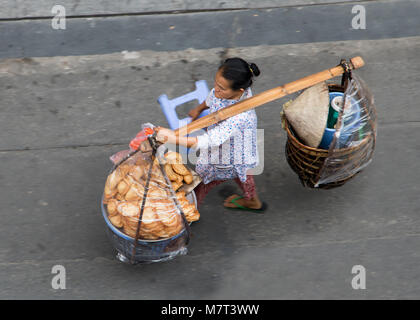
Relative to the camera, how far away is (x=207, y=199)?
3.83 metres

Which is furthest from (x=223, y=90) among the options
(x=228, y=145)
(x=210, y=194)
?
(x=210, y=194)

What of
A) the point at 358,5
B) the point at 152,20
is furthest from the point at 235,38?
the point at 358,5

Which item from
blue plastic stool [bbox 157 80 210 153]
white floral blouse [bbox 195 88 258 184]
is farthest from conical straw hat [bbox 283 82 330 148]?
blue plastic stool [bbox 157 80 210 153]

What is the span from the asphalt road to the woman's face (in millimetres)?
1209

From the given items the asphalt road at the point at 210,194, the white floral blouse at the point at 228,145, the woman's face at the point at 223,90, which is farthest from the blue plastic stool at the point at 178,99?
the woman's face at the point at 223,90

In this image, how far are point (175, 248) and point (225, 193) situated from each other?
83 centimetres

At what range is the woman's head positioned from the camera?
270cm

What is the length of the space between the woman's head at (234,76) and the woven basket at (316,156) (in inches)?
22.4

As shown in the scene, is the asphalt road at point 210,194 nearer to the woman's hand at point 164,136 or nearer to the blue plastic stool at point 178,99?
the blue plastic stool at point 178,99

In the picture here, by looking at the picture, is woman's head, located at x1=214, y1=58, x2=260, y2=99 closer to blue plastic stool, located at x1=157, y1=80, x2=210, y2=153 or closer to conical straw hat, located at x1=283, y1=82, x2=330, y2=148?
conical straw hat, located at x1=283, y1=82, x2=330, y2=148

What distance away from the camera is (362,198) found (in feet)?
12.5

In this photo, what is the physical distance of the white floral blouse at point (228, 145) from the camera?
283 centimetres

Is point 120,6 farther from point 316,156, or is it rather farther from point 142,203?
point 316,156

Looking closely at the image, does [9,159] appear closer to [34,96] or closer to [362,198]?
[34,96]
